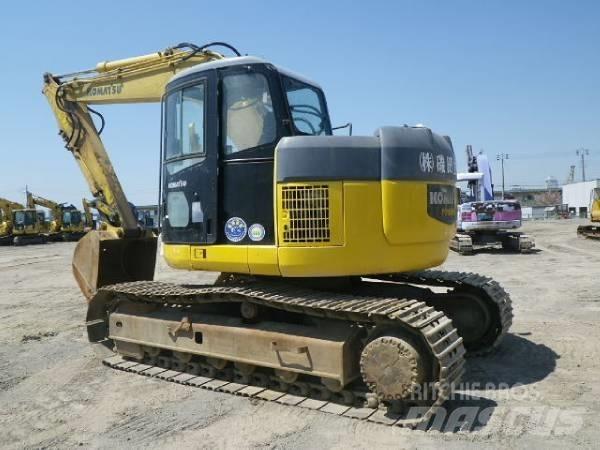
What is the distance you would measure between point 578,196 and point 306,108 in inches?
2978

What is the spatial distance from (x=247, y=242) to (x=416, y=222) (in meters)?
1.53

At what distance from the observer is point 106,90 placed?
8180mm

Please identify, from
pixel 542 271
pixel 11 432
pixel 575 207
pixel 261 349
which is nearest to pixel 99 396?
pixel 11 432

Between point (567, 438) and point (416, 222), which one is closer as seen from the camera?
point (567, 438)

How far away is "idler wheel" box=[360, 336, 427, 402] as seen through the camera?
4.27 m

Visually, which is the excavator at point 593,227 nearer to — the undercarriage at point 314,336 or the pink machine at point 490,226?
the pink machine at point 490,226

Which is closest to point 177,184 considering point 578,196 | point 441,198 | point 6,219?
point 441,198

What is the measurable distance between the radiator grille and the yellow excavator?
3446 centimetres

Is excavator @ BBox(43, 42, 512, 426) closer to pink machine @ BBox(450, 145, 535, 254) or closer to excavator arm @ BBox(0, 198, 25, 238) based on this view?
pink machine @ BBox(450, 145, 535, 254)

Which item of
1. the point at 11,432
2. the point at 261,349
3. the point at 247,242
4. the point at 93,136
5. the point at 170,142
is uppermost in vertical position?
the point at 93,136

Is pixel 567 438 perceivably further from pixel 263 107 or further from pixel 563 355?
pixel 263 107

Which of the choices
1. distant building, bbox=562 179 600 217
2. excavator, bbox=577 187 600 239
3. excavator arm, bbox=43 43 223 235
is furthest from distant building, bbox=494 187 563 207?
excavator arm, bbox=43 43 223 235

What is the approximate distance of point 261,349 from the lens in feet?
16.6

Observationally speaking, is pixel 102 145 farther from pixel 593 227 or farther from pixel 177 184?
pixel 593 227
